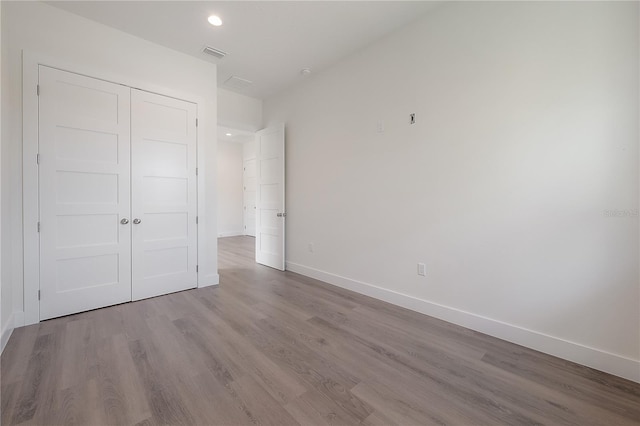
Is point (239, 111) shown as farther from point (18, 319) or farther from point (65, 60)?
point (18, 319)

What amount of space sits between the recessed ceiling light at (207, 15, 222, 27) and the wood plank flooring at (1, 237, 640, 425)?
3045 millimetres

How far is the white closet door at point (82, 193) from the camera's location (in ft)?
8.09

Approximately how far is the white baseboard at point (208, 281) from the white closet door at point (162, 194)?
0.08 m

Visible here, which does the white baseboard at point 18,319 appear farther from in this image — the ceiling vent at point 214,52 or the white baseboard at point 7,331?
the ceiling vent at point 214,52

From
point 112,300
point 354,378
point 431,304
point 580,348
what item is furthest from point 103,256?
point 580,348

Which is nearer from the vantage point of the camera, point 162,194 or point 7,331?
point 7,331

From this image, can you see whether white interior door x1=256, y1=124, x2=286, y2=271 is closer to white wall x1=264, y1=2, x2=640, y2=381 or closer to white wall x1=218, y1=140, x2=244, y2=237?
white wall x1=264, y1=2, x2=640, y2=381

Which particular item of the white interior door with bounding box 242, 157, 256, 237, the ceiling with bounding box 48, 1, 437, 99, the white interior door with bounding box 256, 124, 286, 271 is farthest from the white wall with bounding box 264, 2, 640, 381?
the white interior door with bounding box 242, 157, 256, 237

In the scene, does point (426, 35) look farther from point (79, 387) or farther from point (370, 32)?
point (79, 387)

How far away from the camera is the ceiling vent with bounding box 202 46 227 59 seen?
317 cm

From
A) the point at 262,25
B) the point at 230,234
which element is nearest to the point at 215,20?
the point at 262,25

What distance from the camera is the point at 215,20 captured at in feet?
8.79

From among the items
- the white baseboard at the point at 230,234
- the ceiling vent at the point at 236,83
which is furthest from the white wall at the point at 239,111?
the white baseboard at the point at 230,234

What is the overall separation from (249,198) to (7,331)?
6.25 meters
